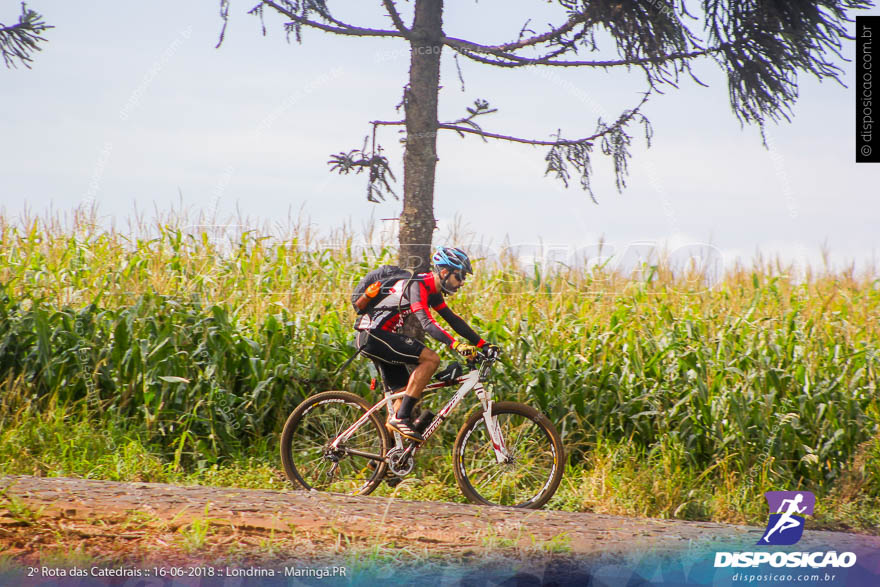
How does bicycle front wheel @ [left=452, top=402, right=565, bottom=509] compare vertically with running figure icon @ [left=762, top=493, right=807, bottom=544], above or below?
above

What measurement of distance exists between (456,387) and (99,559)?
386 cm

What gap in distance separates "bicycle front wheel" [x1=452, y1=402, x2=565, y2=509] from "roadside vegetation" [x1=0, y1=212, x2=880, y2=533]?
38 cm

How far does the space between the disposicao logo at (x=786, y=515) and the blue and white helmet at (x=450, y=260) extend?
331cm

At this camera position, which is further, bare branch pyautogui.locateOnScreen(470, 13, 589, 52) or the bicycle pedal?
bare branch pyautogui.locateOnScreen(470, 13, 589, 52)

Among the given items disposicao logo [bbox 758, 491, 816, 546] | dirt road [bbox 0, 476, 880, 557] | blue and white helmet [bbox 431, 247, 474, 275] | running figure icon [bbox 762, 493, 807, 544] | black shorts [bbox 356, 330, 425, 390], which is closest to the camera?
dirt road [bbox 0, 476, 880, 557]

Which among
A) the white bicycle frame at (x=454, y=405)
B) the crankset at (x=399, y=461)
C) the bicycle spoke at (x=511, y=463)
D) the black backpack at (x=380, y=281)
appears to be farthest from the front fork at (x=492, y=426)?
the black backpack at (x=380, y=281)

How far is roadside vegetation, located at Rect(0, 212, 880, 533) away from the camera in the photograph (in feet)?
24.3

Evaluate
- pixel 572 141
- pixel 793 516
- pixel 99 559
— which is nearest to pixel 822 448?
pixel 793 516

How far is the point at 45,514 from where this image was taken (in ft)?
18.4

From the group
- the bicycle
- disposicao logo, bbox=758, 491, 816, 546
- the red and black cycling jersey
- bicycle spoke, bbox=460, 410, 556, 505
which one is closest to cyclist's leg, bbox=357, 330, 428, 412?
the red and black cycling jersey

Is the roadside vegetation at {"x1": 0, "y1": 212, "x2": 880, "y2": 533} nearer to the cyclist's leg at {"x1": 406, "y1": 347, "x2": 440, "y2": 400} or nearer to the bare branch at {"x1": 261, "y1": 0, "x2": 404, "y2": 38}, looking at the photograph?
the cyclist's leg at {"x1": 406, "y1": 347, "x2": 440, "y2": 400}

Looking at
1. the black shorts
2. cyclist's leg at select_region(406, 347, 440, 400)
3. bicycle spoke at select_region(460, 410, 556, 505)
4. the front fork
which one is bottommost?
bicycle spoke at select_region(460, 410, 556, 505)

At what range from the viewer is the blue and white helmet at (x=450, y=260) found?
6.68 m

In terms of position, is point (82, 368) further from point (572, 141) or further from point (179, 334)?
point (572, 141)
